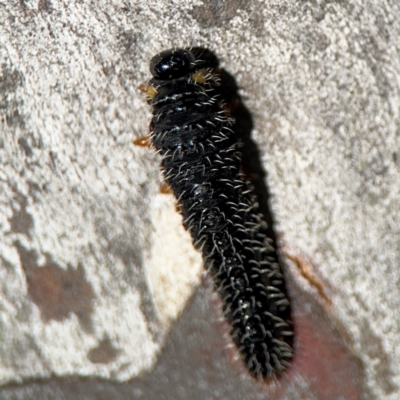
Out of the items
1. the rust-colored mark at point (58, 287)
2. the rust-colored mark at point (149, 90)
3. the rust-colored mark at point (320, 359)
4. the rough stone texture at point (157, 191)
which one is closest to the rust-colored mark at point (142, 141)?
the rough stone texture at point (157, 191)

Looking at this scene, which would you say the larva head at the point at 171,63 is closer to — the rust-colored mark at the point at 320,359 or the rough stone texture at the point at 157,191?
the rough stone texture at the point at 157,191

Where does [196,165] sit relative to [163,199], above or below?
above

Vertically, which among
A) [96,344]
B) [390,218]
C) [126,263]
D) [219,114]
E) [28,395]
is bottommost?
[28,395]

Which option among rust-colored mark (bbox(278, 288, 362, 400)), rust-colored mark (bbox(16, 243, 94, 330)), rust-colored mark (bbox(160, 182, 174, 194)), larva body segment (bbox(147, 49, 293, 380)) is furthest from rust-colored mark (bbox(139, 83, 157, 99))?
rust-colored mark (bbox(278, 288, 362, 400))

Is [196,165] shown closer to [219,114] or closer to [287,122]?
[219,114]

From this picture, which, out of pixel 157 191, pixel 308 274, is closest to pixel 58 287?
pixel 157 191

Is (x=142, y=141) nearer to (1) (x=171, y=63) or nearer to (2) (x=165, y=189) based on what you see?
(2) (x=165, y=189)

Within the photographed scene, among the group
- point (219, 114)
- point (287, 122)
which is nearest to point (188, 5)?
point (219, 114)
